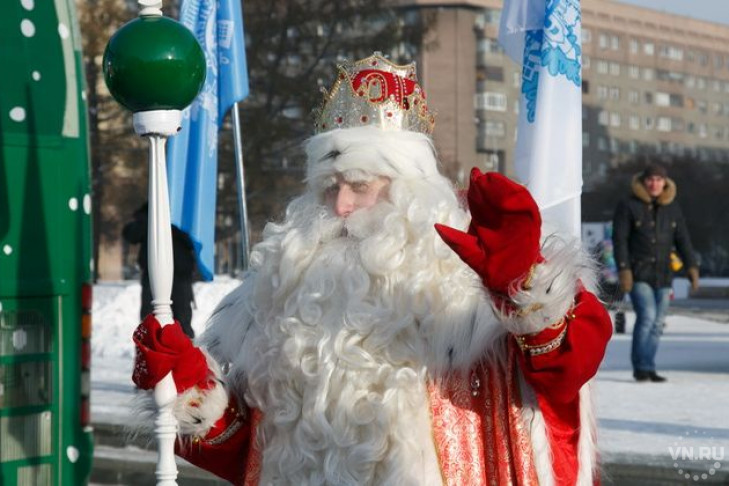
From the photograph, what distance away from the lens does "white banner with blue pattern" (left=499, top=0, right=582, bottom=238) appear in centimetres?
612

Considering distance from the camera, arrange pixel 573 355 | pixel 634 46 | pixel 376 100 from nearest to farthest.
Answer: pixel 573 355, pixel 376 100, pixel 634 46

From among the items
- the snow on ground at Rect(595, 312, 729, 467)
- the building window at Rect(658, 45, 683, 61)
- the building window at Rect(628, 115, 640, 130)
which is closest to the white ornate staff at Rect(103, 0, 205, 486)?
the snow on ground at Rect(595, 312, 729, 467)

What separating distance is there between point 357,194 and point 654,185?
7.43m

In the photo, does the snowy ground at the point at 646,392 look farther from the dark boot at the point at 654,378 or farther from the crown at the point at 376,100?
the crown at the point at 376,100

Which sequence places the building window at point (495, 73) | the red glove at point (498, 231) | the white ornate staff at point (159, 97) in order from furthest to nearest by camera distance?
1. the building window at point (495, 73)
2. the white ornate staff at point (159, 97)
3. the red glove at point (498, 231)

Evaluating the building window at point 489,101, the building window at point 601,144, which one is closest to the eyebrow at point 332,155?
the building window at point 489,101

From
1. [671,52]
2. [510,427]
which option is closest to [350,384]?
[510,427]

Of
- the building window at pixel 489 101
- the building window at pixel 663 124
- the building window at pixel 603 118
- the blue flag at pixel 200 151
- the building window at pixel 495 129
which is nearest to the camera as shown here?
the blue flag at pixel 200 151

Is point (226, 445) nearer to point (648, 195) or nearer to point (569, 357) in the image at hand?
point (569, 357)

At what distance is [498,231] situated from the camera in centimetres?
289

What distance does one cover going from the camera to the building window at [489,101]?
198ft

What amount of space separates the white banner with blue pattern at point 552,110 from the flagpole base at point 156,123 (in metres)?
3.00

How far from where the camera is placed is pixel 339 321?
335cm

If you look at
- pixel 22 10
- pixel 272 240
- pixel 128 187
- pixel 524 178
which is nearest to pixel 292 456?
pixel 272 240
